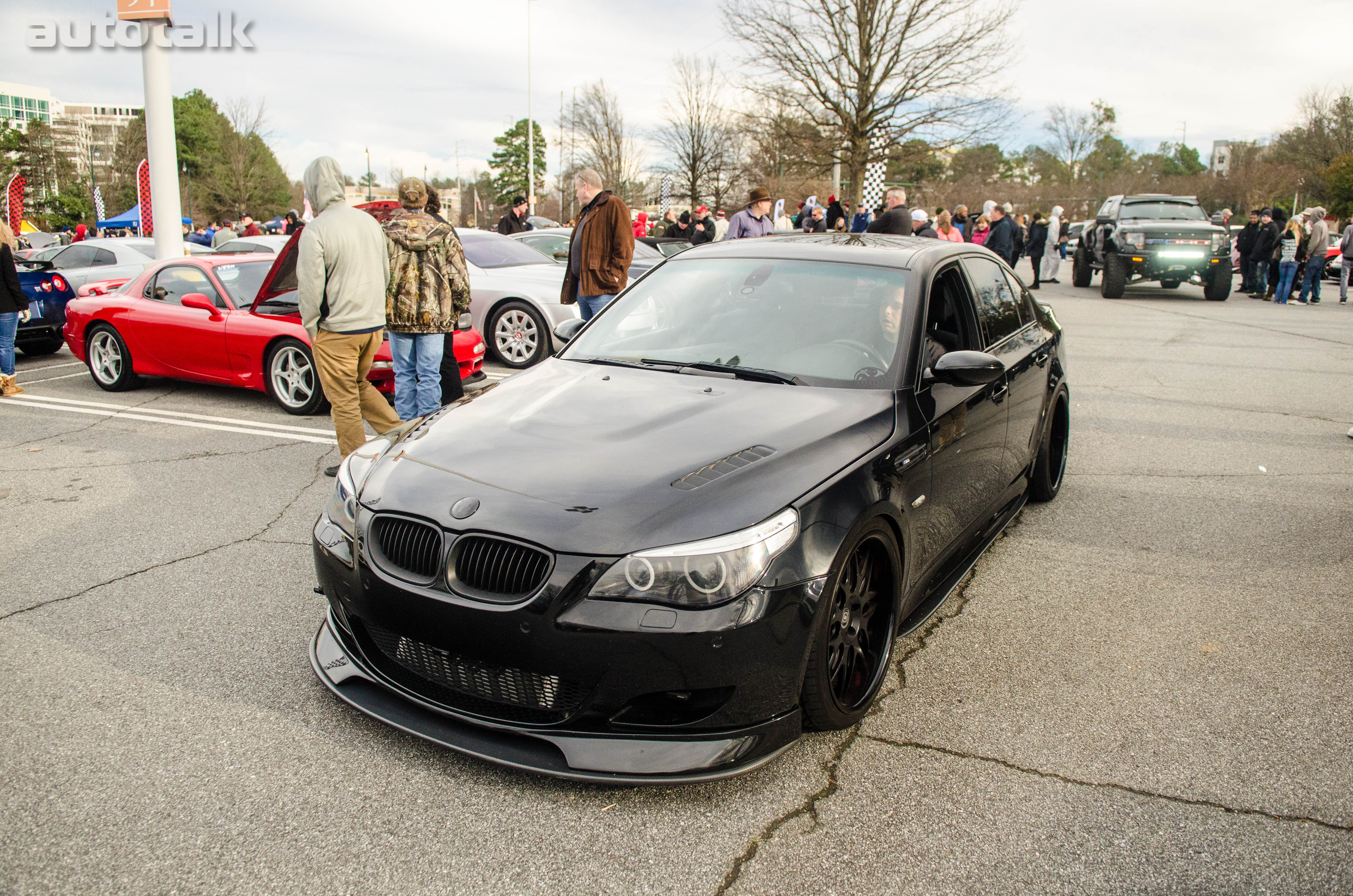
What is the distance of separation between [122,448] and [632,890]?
6.09m

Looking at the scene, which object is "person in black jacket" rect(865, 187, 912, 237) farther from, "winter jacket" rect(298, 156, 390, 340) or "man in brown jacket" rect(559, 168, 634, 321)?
"winter jacket" rect(298, 156, 390, 340)

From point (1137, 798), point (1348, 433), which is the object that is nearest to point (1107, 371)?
point (1348, 433)

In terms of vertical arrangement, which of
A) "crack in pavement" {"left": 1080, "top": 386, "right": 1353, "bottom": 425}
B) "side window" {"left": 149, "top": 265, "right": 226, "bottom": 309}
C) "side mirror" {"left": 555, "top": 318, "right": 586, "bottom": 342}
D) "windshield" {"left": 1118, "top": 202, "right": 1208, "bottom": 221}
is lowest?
"crack in pavement" {"left": 1080, "top": 386, "right": 1353, "bottom": 425}

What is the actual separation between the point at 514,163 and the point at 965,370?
10686cm

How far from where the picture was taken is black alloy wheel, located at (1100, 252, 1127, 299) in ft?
61.9

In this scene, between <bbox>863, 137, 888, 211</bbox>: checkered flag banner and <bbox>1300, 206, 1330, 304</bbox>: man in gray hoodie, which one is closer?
<bbox>1300, 206, 1330, 304</bbox>: man in gray hoodie

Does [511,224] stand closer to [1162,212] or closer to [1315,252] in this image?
[1162,212]

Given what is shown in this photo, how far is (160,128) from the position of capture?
1397cm

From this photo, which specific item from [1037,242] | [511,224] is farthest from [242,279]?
[1037,242]

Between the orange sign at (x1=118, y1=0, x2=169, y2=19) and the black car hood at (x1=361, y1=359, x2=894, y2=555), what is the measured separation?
42.9 ft

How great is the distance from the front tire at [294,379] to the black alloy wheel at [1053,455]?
551cm

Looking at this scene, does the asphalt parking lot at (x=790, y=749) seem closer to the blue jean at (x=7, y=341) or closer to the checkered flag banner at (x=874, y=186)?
the blue jean at (x=7, y=341)

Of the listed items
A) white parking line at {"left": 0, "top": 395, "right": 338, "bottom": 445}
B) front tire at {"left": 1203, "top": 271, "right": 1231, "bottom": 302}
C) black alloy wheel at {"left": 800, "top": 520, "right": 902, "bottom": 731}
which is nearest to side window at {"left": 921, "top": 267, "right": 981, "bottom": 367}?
black alloy wheel at {"left": 800, "top": 520, "right": 902, "bottom": 731}

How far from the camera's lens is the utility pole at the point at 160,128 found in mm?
13430
